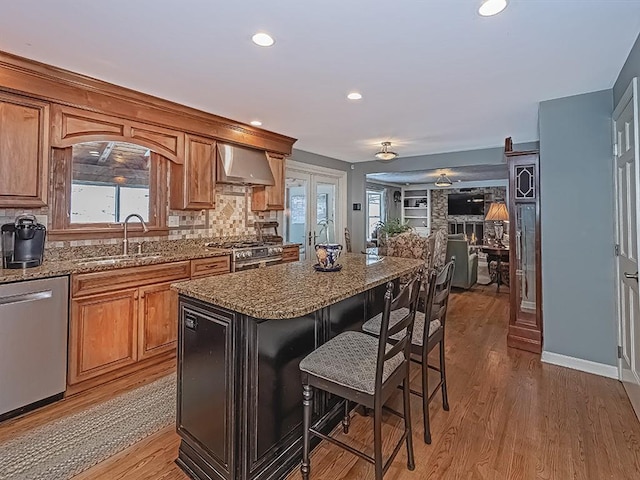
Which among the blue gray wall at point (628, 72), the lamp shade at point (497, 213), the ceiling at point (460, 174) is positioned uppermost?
the ceiling at point (460, 174)

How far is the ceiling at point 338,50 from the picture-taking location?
1935mm

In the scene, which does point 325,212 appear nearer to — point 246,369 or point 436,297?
point 436,297

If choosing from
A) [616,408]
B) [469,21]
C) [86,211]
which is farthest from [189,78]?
[616,408]

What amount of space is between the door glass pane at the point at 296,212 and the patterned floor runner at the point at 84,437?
11.0 feet

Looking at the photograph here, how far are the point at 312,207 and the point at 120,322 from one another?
375 cm

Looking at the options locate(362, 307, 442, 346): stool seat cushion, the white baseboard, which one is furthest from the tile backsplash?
the white baseboard

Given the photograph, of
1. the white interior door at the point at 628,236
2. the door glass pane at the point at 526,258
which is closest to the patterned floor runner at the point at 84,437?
the white interior door at the point at 628,236

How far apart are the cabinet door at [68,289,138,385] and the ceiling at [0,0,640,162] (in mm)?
1760

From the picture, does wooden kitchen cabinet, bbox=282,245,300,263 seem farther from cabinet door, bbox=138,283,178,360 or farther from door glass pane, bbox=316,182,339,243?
cabinet door, bbox=138,283,178,360

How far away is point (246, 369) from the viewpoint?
1.59m

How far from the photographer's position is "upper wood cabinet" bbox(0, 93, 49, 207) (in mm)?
2477

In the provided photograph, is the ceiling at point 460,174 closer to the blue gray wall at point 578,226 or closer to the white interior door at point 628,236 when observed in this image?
the blue gray wall at point 578,226

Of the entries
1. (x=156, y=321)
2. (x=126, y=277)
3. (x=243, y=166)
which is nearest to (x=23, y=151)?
(x=126, y=277)

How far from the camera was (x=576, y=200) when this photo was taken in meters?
3.09
